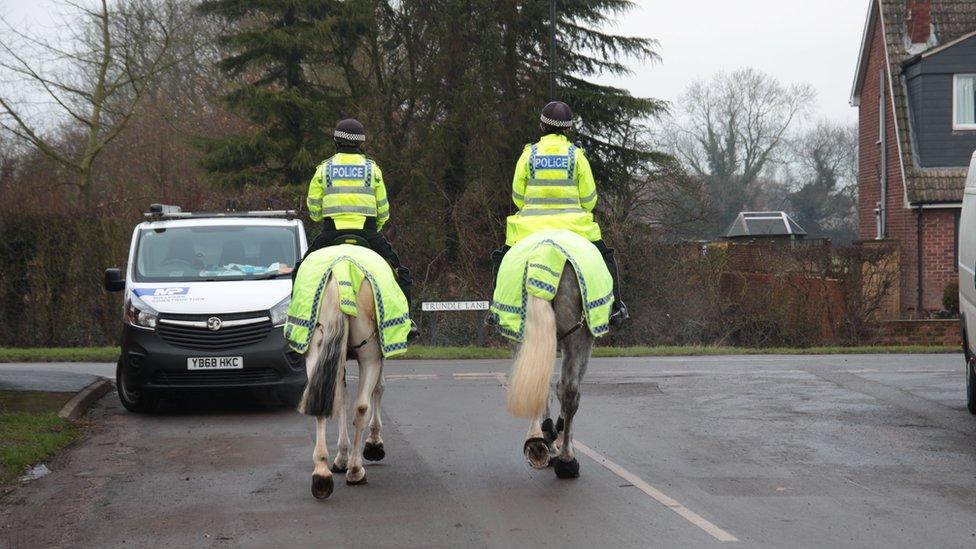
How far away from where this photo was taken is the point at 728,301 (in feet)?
89.4

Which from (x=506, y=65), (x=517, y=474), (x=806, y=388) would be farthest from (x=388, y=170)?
(x=517, y=474)

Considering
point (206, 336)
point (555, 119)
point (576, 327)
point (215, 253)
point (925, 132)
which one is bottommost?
point (206, 336)

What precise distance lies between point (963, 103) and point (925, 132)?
1.44 metres

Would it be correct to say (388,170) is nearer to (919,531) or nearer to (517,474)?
(517,474)

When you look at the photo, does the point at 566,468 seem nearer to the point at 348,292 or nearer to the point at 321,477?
the point at 321,477

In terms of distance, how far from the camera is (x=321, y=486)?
7980 millimetres

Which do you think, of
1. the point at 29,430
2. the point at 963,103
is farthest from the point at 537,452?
the point at 963,103

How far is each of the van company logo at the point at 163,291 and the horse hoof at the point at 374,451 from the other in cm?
447

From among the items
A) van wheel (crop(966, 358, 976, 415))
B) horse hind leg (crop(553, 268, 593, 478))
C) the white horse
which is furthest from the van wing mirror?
van wheel (crop(966, 358, 976, 415))

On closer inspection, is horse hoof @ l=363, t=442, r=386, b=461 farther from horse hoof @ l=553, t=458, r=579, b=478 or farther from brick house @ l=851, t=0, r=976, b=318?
brick house @ l=851, t=0, r=976, b=318

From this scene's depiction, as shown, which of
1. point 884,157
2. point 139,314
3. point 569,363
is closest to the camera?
point 569,363

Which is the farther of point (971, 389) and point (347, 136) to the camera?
point (971, 389)

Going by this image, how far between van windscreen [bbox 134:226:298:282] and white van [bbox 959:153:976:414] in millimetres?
7123

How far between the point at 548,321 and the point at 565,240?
0.61 m
